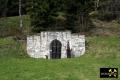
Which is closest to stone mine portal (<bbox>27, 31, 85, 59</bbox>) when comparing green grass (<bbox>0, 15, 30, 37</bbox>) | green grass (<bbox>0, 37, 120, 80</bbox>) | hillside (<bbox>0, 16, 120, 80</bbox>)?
hillside (<bbox>0, 16, 120, 80</bbox>)

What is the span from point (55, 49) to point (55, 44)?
641 mm

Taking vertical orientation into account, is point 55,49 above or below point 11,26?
below

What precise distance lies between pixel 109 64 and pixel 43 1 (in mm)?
20902

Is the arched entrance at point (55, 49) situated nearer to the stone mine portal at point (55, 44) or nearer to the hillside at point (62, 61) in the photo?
the stone mine portal at point (55, 44)

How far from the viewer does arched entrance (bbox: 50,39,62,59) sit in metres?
46.9

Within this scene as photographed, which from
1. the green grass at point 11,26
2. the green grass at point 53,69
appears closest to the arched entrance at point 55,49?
the green grass at point 53,69

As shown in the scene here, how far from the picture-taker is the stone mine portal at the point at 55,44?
154ft

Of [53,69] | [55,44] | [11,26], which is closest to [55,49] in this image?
[55,44]

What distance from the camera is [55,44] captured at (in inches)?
1859

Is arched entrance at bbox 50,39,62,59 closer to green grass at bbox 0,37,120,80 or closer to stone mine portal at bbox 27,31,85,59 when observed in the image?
stone mine portal at bbox 27,31,85,59

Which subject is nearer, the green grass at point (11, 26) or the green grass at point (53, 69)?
the green grass at point (53, 69)

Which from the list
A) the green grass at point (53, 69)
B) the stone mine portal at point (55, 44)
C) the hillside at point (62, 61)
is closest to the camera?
the green grass at point (53, 69)

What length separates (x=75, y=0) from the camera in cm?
5384

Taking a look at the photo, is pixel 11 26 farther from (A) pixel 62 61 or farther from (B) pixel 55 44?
(A) pixel 62 61
